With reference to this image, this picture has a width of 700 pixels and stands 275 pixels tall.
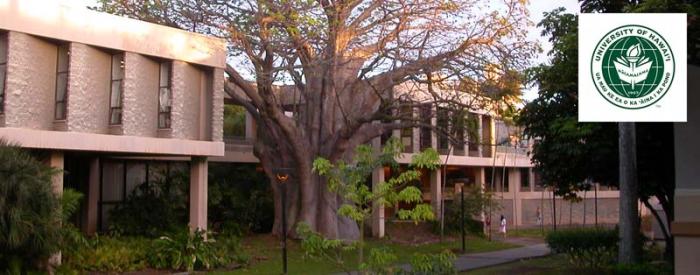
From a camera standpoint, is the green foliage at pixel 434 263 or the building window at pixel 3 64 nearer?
the green foliage at pixel 434 263

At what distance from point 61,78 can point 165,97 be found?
118 inches

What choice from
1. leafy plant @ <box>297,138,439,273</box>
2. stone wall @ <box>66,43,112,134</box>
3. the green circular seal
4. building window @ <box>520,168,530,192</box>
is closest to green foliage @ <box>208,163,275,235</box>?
stone wall @ <box>66,43,112,134</box>

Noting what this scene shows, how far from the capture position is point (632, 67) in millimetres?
9680

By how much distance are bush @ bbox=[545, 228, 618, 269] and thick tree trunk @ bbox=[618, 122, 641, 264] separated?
3.59 m

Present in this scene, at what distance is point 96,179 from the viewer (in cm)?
2511

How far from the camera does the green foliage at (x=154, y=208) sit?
2320cm

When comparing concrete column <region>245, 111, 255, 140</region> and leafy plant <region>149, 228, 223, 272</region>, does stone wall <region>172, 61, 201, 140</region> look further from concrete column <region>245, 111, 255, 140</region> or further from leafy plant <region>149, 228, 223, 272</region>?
concrete column <region>245, 111, 255, 140</region>

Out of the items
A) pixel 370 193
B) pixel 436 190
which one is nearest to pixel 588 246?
pixel 370 193

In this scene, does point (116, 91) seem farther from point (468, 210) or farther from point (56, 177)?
point (468, 210)

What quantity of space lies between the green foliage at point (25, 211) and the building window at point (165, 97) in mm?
5082

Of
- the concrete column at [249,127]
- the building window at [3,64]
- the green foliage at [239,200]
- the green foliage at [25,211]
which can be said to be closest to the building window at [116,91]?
the building window at [3,64]

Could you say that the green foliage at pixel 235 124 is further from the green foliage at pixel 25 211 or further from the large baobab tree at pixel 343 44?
the green foliage at pixel 25 211

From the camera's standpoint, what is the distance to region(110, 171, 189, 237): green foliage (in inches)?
914

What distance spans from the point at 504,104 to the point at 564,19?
628 centimetres
